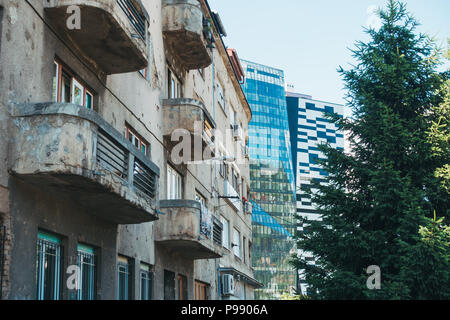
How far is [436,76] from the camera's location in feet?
58.4

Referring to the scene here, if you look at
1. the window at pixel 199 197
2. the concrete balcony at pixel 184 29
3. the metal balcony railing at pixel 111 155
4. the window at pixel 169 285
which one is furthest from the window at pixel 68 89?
the window at pixel 199 197

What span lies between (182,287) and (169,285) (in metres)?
1.12

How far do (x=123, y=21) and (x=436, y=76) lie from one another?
11642 mm

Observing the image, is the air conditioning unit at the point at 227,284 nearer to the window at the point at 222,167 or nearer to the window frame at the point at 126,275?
the window at the point at 222,167

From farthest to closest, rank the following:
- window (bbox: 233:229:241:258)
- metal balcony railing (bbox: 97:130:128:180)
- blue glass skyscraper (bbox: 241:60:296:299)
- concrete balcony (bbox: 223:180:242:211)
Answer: blue glass skyscraper (bbox: 241:60:296:299), window (bbox: 233:229:241:258), concrete balcony (bbox: 223:180:242:211), metal balcony railing (bbox: 97:130:128:180)

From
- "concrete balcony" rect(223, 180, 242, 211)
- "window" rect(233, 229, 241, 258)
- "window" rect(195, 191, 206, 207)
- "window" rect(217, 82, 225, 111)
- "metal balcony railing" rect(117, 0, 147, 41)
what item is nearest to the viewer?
"metal balcony railing" rect(117, 0, 147, 41)

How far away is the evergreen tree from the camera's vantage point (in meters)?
15.2

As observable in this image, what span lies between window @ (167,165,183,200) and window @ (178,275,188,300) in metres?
2.40

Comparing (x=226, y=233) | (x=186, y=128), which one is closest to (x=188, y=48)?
(x=186, y=128)

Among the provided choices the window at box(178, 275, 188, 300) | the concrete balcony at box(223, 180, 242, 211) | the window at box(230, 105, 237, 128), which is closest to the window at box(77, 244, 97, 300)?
the window at box(178, 275, 188, 300)

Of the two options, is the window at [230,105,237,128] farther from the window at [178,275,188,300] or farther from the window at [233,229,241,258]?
the window at [178,275,188,300]

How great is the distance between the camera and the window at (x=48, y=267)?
8.70 meters

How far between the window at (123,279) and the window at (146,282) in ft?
2.65

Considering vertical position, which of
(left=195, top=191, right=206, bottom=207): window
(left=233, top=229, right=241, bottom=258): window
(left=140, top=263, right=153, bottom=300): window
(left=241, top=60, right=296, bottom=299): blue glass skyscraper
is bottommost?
(left=140, top=263, right=153, bottom=300): window
